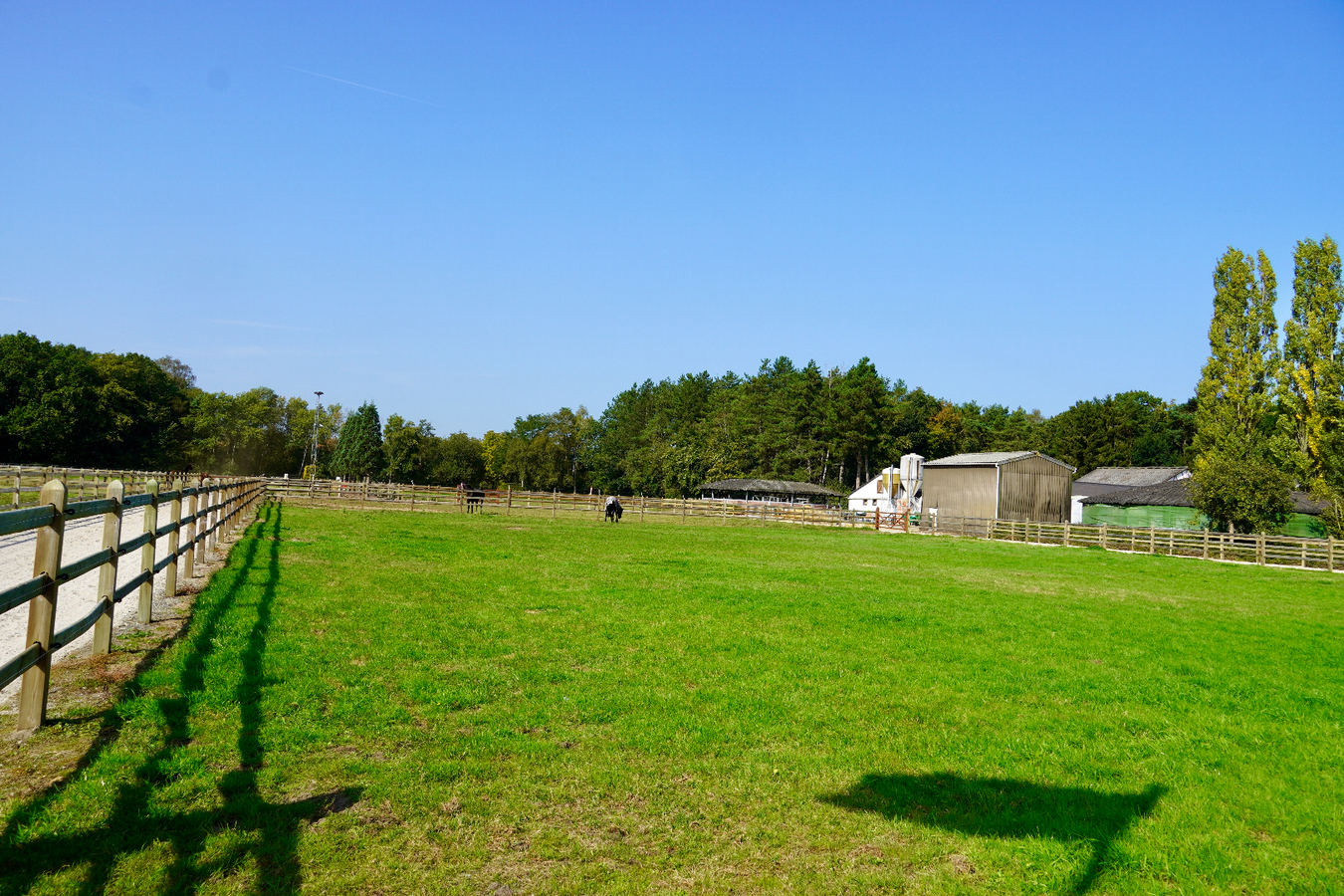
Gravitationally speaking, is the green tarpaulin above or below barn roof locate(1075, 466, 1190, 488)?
below

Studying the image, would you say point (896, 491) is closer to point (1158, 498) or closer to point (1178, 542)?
point (1158, 498)

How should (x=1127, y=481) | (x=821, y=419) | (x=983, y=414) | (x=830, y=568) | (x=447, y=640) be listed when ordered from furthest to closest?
(x=983, y=414)
(x=821, y=419)
(x=1127, y=481)
(x=830, y=568)
(x=447, y=640)

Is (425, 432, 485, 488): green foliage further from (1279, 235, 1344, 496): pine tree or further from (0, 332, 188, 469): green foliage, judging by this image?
(1279, 235, 1344, 496): pine tree

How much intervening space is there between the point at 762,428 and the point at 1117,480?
1920 inches

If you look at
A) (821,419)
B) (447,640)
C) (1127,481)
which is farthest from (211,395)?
(447,640)

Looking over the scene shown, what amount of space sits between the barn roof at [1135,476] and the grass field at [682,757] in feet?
178

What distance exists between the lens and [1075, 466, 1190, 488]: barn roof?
2303 inches

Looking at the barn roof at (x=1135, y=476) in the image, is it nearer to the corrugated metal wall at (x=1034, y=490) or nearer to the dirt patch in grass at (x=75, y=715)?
the corrugated metal wall at (x=1034, y=490)

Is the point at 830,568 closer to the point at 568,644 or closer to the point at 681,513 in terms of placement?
the point at 568,644

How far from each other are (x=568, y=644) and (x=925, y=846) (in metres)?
4.87

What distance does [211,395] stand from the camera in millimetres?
103500

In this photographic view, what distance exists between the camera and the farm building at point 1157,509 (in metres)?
43.6

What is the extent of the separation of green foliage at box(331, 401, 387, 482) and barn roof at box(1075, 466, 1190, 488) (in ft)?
243

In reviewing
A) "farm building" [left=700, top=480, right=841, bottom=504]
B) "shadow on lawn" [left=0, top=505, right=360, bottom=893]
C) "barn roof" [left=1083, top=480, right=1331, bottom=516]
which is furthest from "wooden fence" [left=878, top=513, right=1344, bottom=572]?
"farm building" [left=700, top=480, right=841, bottom=504]
